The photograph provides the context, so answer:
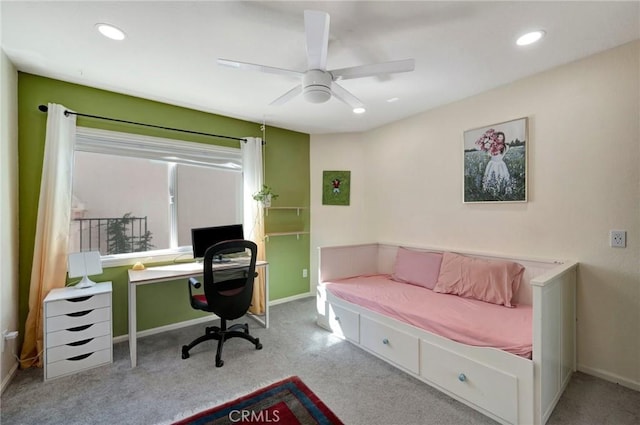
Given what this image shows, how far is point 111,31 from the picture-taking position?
1.82 m

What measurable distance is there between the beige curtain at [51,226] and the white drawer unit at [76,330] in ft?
0.55

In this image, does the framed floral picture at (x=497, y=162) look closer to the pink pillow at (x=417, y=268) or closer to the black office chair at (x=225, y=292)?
the pink pillow at (x=417, y=268)

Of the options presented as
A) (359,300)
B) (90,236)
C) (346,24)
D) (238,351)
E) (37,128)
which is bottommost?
(238,351)

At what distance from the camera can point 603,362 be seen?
2.09 metres

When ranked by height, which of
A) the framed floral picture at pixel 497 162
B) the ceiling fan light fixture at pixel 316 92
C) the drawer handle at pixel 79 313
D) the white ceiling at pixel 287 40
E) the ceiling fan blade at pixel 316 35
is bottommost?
the drawer handle at pixel 79 313

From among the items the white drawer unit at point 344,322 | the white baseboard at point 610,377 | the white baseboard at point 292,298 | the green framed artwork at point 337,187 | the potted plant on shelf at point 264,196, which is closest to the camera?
the white baseboard at point 610,377

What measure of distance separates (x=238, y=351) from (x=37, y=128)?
2604 millimetres

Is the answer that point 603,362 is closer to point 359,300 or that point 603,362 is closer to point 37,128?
point 359,300

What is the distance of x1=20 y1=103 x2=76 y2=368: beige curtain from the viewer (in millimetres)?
2285

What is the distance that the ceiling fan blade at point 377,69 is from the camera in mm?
1684

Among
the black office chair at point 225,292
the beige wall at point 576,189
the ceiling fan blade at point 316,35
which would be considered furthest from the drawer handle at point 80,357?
the beige wall at point 576,189

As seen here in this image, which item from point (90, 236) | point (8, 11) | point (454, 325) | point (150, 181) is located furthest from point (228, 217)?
point (454, 325)

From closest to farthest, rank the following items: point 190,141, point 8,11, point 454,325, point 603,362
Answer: point 8,11
point 454,325
point 603,362
point 190,141

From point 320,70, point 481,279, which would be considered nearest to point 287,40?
point 320,70
